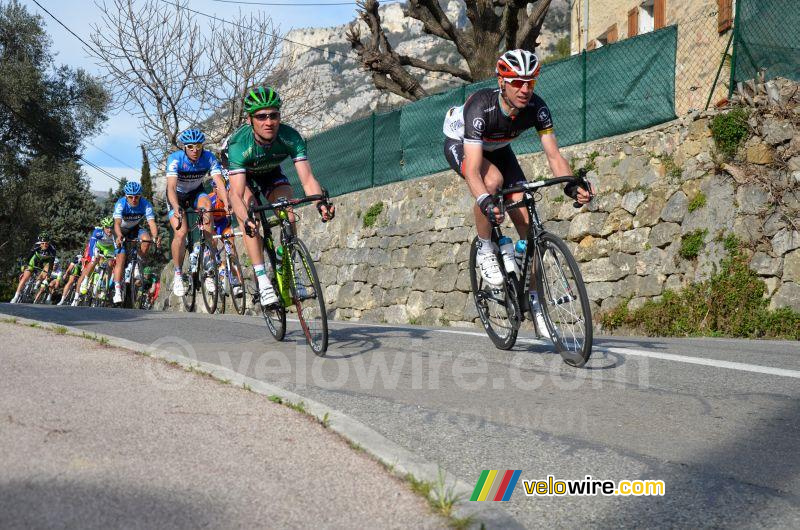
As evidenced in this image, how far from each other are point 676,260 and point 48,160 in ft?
107

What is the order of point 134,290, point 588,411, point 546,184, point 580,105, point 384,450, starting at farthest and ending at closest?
point 134,290
point 580,105
point 546,184
point 588,411
point 384,450

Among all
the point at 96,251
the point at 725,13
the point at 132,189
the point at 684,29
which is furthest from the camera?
the point at 96,251

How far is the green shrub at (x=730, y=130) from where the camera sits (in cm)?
1154

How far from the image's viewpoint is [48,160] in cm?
3816

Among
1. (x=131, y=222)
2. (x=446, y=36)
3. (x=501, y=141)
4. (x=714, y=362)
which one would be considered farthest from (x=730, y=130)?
(x=446, y=36)

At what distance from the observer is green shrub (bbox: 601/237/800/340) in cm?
1050

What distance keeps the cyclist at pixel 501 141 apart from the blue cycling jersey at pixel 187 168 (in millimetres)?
6197

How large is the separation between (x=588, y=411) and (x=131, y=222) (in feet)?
42.7

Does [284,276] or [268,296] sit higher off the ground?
[284,276]

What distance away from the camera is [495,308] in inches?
295

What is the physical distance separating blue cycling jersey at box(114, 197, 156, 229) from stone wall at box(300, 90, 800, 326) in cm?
473

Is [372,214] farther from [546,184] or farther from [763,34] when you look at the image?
[546,184]

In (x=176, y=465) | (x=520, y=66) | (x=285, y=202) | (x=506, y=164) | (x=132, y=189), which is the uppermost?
(x=132, y=189)

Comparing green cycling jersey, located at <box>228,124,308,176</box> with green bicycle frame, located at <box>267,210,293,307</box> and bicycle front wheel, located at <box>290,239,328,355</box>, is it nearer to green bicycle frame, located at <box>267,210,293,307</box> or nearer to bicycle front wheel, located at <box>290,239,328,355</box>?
green bicycle frame, located at <box>267,210,293,307</box>
